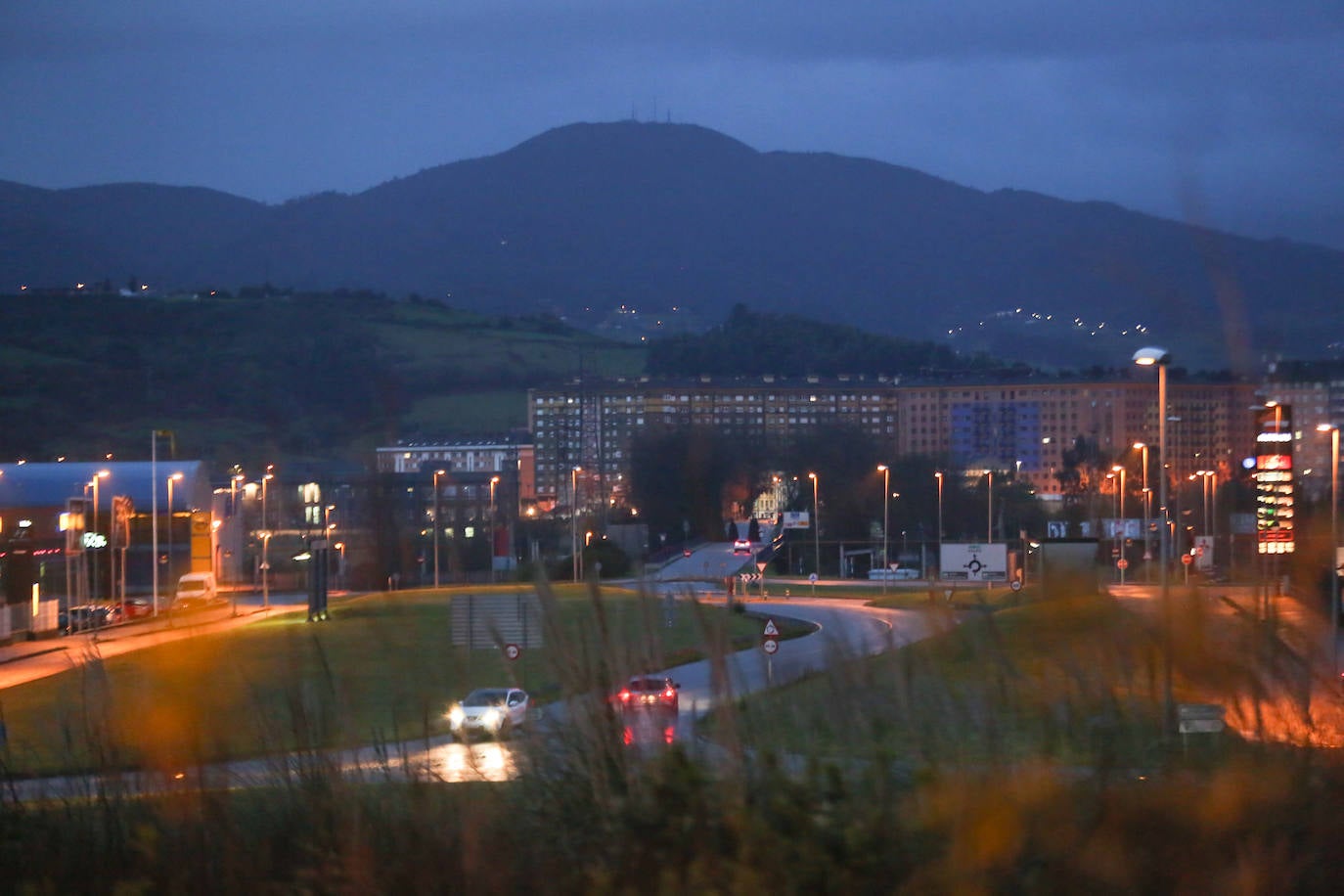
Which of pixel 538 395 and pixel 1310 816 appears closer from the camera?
pixel 1310 816

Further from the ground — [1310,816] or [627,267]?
[627,267]

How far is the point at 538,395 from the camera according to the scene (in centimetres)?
7225

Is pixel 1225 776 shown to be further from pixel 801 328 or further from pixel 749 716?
pixel 801 328

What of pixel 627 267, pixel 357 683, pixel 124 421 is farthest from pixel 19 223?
pixel 357 683

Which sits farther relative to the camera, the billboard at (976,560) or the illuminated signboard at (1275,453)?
the billboard at (976,560)

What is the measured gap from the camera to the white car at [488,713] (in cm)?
464

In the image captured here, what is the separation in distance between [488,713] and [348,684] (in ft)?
2.67

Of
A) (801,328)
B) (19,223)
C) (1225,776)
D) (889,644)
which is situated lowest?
(1225,776)

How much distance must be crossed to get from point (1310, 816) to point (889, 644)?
1.53m

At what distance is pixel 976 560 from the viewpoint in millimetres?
35969

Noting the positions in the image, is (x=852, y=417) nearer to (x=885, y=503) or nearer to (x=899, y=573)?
(x=885, y=503)

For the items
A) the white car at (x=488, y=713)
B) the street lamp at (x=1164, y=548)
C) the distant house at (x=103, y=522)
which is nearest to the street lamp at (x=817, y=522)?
the street lamp at (x=1164, y=548)

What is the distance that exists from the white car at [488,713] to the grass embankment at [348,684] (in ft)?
0.19

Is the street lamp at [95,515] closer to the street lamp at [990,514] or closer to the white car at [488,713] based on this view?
the street lamp at [990,514]
